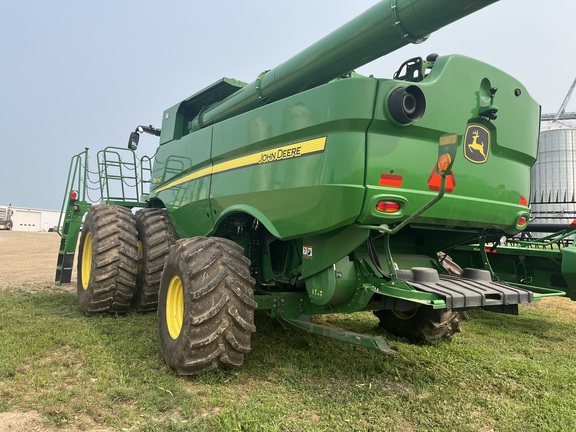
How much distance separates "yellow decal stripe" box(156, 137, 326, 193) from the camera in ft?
9.83

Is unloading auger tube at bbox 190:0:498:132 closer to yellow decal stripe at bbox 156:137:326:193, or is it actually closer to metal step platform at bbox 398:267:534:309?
yellow decal stripe at bbox 156:137:326:193

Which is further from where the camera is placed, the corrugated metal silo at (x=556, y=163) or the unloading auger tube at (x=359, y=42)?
the corrugated metal silo at (x=556, y=163)

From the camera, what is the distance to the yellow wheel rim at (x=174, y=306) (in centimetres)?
355

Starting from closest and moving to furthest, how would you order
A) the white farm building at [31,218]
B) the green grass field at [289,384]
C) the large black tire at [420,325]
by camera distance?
the green grass field at [289,384] → the large black tire at [420,325] → the white farm building at [31,218]

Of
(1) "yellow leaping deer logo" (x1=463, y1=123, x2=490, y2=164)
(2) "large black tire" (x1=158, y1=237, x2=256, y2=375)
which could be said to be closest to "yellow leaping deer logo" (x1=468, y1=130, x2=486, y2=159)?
(1) "yellow leaping deer logo" (x1=463, y1=123, x2=490, y2=164)

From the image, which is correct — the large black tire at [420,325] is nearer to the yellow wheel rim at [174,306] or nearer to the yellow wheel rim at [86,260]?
the yellow wheel rim at [174,306]

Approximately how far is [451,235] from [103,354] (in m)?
3.18

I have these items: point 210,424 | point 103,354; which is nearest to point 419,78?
point 210,424

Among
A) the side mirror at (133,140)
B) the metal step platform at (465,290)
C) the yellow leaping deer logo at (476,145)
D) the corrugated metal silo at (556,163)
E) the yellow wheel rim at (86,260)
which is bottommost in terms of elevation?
the yellow wheel rim at (86,260)

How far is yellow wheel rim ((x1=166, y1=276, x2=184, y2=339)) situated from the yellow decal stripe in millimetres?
1116

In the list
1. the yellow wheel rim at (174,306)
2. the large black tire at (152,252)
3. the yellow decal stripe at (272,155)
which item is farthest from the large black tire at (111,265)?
the yellow wheel rim at (174,306)

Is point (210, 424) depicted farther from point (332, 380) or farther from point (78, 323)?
point (78, 323)

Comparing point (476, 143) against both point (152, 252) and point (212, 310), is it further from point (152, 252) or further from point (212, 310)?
point (152, 252)

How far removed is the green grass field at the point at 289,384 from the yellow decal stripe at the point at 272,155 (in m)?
1.67
